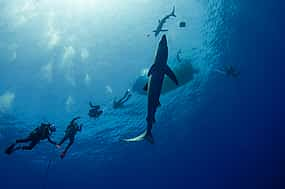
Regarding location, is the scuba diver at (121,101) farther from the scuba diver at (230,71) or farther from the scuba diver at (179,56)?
the scuba diver at (230,71)

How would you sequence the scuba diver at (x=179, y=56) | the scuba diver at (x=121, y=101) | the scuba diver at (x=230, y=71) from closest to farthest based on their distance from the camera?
1. the scuba diver at (x=230, y=71)
2. the scuba diver at (x=121, y=101)
3. the scuba diver at (x=179, y=56)

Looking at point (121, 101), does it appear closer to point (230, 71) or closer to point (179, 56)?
point (179, 56)

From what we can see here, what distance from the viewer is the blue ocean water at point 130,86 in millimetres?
17875

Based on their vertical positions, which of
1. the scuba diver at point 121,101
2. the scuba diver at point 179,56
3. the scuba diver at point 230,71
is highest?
the scuba diver at point 179,56

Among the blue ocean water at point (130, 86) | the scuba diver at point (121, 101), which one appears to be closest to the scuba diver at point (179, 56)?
the blue ocean water at point (130, 86)

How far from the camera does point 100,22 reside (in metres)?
18.2

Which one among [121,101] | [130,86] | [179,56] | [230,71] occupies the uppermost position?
[179,56]

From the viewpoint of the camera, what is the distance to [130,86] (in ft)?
72.7

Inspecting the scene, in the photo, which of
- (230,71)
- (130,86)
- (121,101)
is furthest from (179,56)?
(121,101)

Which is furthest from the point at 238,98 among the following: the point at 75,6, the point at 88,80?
the point at 75,6

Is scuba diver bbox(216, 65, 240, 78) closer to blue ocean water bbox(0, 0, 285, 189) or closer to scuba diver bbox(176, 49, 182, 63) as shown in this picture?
blue ocean water bbox(0, 0, 285, 189)

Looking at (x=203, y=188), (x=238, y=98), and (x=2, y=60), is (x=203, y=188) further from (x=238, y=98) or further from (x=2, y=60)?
(x=2, y=60)

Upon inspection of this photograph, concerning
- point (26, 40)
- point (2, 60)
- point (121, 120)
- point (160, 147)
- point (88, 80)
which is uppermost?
point (26, 40)

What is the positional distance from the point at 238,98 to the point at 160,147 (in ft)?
40.0
